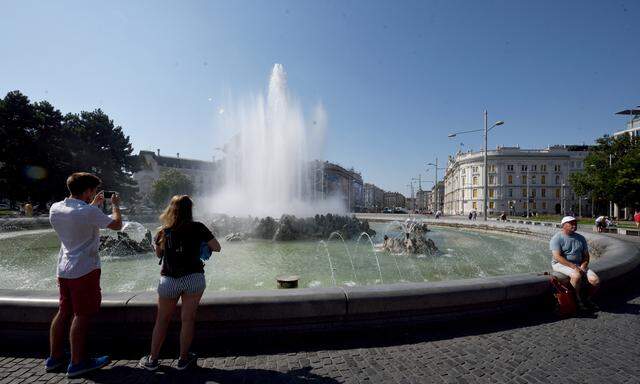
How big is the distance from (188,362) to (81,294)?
1295 millimetres

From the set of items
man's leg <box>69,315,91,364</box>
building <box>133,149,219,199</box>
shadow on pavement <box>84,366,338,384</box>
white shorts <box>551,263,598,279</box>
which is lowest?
shadow on pavement <box>84,366,338,384</box>

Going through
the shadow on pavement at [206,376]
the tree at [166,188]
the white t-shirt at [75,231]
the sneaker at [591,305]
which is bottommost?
the shadow on pavement at [206,376]

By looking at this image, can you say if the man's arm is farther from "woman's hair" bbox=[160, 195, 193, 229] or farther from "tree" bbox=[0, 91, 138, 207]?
"tree" bbox=[0, 91, 138, 207]

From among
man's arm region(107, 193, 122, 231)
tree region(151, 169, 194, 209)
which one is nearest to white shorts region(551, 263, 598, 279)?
man's arm region(107, 193, 122, 231)

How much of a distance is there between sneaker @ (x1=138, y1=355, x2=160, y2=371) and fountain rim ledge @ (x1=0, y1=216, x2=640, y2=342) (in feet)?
1.69

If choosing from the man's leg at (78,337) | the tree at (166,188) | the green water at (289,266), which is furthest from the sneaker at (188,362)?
the tree at (166,188)

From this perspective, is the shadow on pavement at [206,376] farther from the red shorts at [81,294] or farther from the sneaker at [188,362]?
the red shorts at [81,294]

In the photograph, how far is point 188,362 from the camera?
3.43 metres

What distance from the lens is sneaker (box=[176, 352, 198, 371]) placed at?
3.38 metres

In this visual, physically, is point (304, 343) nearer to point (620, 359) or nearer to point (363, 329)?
point (363, 329)

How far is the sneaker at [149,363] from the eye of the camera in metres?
3.38

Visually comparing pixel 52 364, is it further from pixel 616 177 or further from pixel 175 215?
pixel 616 177

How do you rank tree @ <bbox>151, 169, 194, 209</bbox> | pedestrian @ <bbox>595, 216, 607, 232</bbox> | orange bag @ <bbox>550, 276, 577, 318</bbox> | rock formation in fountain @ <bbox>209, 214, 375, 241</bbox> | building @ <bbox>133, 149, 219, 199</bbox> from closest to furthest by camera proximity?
1. orange bag @ <bbox>550, 276, 577, 318</bbox>
2. rock formation in fountain @ <bbox>209, 214, 375, 241</bbox>
3. pedestrian @ <bbox>595, 216, 607, 232</bbox>
4. tree @ <bbox>151, 169, 194, 209</bbox>
5. building @ <bbox>133, 149, 219, 199</bbox>

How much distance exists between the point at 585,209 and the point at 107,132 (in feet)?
353
